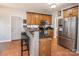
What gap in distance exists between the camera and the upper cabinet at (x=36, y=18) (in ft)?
26.2

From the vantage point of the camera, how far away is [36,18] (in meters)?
8.42

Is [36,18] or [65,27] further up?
[36,18]

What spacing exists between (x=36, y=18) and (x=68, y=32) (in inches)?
153

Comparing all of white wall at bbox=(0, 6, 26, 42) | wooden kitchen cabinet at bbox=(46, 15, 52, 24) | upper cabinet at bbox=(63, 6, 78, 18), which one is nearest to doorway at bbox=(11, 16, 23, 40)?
white wall at bbox=(0, 6, 26, 42)

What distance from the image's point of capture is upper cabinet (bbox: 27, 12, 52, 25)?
26.2ft

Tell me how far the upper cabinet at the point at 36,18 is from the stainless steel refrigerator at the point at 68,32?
2867 millimetres

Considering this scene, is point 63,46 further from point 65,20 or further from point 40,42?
point 40,42

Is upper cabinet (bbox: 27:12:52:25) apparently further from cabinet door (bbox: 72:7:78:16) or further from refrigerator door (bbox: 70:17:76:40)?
refrigerator door (bbox: 70:17:76:40)

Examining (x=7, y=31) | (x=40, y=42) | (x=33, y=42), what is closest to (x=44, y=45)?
(x=40, y=42)

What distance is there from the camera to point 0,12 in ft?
21.4

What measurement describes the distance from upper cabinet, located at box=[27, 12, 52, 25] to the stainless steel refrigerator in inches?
113

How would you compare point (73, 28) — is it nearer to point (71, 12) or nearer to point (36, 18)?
point (71, 12)

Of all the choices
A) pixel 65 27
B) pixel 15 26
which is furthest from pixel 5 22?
pixel 65 27

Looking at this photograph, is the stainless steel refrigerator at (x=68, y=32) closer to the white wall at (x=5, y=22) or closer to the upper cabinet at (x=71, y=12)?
the upper cabinet at (x=71, y=12)
